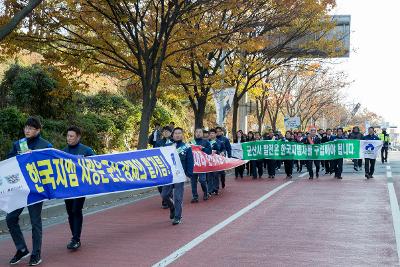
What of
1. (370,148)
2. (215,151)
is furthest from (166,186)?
(370,148)

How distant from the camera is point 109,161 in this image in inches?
366

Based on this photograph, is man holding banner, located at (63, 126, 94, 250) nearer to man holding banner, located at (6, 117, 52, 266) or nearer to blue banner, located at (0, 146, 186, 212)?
blue banner, located at (0, 146, 186, 212)

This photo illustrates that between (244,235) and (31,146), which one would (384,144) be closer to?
(244,235)

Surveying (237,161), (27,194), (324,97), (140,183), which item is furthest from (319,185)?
(324,97)

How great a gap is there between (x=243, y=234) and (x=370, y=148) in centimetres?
1390

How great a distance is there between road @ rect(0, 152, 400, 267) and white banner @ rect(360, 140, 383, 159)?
680cm

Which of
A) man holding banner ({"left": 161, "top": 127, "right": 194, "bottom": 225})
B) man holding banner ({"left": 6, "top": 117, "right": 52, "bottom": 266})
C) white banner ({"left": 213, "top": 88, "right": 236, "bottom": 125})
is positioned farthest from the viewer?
white banner ({"left": 213, "top": 88, "right": 236, "bottom": 125})

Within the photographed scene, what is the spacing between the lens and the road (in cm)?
Result: 770

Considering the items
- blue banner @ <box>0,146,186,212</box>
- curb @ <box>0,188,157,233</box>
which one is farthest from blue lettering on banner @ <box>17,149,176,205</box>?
curb @ <box>0,188,157,233</box>

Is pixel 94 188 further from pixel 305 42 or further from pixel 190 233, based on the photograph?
pixel 305 42

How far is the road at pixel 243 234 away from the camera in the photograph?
7703mm

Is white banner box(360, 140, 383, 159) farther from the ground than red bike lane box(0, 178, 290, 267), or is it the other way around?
white banner box(360, 140, 383, 159)

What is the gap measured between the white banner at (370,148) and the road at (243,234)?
6797mm

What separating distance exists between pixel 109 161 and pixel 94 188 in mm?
659
